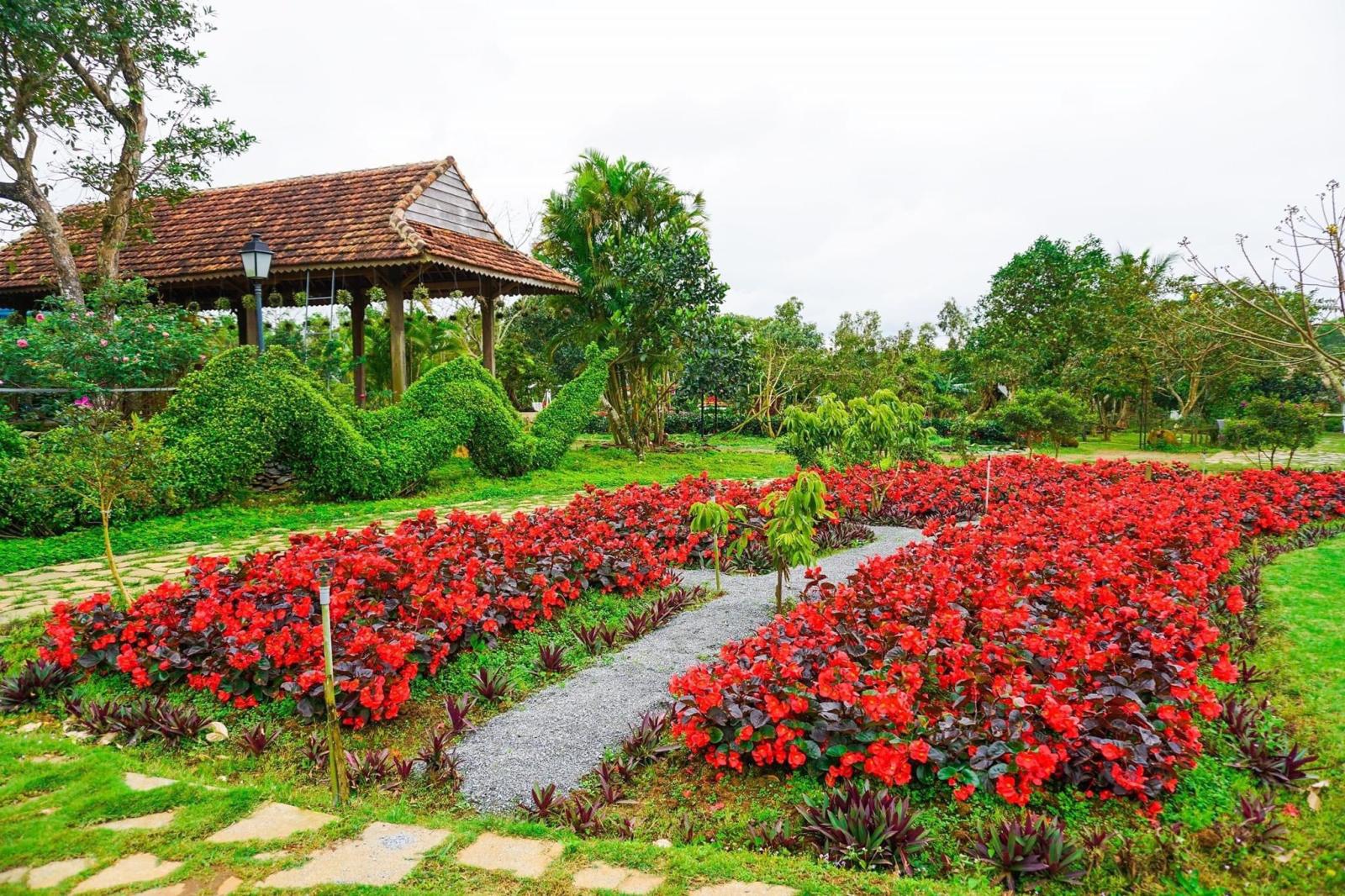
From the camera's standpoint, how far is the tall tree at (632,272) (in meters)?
14.2

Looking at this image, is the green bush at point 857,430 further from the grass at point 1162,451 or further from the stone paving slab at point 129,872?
the grass at point 1162,451

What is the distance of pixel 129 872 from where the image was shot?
2359 millimetres

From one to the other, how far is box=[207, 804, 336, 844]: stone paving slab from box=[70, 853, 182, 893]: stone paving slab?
6.1 inches

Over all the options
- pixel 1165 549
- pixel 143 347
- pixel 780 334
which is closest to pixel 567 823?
pixel 1165 549

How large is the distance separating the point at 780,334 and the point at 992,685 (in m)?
23.1

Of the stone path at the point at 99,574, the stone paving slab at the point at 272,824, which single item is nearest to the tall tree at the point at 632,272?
the stone path at the point at 99,574

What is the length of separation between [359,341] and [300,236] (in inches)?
90.7

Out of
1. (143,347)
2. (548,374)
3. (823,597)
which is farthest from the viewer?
(548,374)

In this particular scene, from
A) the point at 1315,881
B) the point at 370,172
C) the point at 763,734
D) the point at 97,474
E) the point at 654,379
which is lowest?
the point at 1315,881

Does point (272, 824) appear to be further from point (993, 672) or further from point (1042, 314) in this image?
point (1042, 314)

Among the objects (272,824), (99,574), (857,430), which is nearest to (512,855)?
(272,824)

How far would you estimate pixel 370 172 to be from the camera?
13789mm

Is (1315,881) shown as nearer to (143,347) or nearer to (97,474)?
(97,474)

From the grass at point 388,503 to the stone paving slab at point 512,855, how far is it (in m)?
5.69
